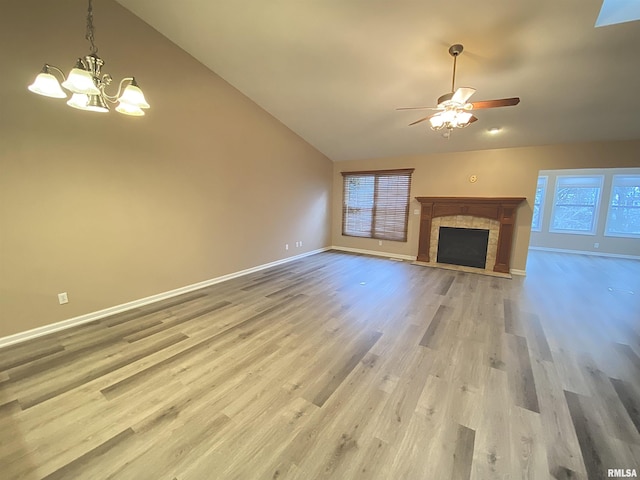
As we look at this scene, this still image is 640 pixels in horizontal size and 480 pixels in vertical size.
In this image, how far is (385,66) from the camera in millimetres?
3426

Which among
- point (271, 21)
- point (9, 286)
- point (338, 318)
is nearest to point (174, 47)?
point (271, 21)

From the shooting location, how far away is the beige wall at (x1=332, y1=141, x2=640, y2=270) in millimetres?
4691

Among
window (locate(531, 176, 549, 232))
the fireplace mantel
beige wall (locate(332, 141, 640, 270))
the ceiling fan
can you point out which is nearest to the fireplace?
the fireplace mantel

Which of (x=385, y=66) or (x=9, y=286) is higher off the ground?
(x=385, y=66)

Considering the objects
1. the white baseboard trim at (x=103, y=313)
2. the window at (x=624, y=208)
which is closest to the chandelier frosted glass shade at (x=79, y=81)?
the white baseboard trim at (x=103, y=313)

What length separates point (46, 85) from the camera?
5.85 feet

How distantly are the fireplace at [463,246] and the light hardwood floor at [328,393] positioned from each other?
82.6 inches

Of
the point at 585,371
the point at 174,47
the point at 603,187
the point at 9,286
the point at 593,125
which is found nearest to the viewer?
the point at 585,371

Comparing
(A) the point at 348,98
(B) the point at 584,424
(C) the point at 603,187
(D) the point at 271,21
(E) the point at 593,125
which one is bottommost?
(B) the point at 584,424

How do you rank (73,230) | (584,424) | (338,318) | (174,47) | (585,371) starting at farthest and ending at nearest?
(174,47) < (338,318) < (73,230) < (585,371) < (584,424)

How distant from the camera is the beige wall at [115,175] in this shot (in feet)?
8.48

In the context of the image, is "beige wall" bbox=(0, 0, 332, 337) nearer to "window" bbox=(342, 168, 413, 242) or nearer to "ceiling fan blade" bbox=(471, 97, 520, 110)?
"window" bbox=(342, 168, 413, 242)

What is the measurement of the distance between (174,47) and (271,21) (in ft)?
5.29

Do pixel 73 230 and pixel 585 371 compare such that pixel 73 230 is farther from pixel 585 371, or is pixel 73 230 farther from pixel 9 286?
pixel 585 371
